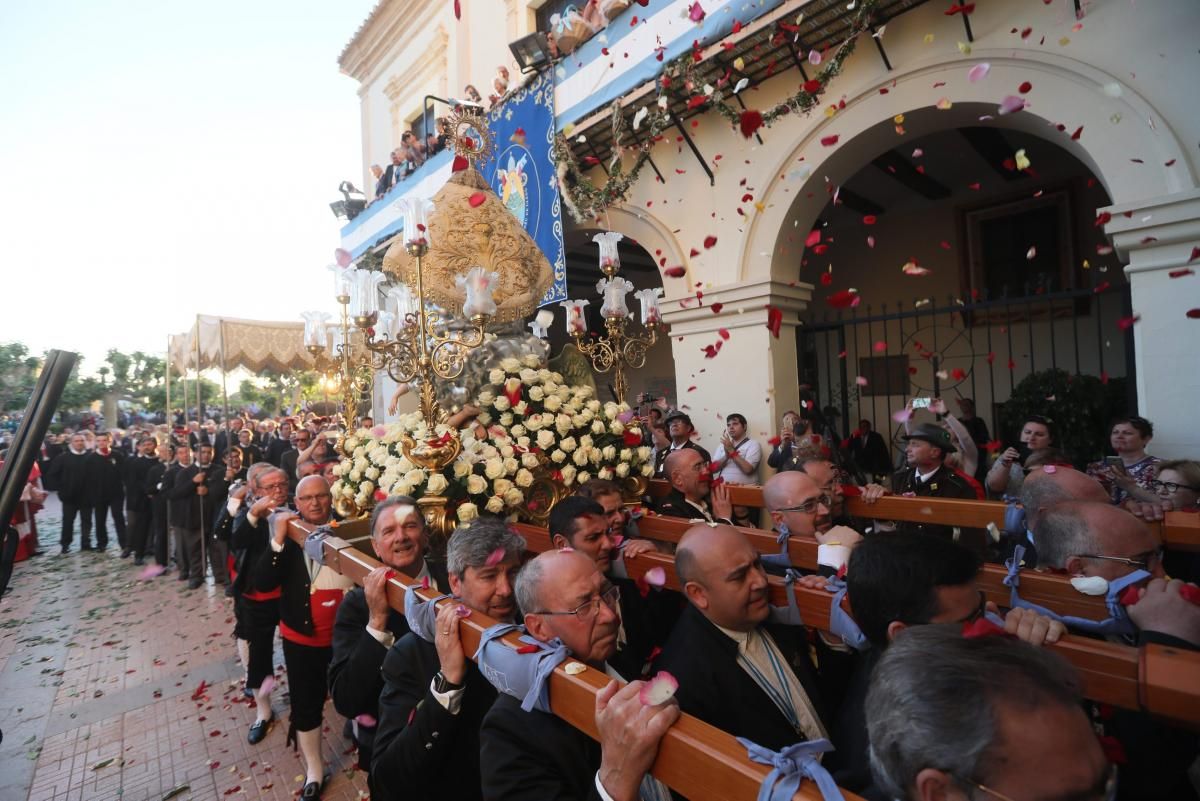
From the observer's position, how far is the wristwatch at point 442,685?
1.81 meters

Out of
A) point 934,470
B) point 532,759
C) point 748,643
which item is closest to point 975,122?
point 934,470

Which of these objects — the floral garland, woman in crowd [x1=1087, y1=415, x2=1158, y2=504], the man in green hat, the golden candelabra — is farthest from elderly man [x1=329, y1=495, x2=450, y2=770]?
woman in crowd [x1=1087, y1=415, x2=1158, y2=504]

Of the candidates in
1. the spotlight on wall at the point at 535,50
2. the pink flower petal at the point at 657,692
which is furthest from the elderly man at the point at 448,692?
the spotlight on wall at the point at 535,50

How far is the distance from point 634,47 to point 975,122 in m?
3.57

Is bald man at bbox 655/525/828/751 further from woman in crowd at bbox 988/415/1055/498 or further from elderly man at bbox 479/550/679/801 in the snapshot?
woman in crowd at bbox 988/415/1055/498

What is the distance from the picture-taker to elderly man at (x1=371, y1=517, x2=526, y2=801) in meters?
1.82

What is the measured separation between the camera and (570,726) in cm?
158

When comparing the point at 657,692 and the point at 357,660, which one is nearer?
the point at 657,692

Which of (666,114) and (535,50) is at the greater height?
(535,50)

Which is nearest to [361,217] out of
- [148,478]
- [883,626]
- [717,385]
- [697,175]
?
[148,478]

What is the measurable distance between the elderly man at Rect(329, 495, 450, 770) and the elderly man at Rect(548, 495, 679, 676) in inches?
24.8

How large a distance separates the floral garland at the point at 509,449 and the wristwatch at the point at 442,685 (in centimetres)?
107

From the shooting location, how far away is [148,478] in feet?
30.3

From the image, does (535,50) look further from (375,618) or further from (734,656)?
(734,656)
